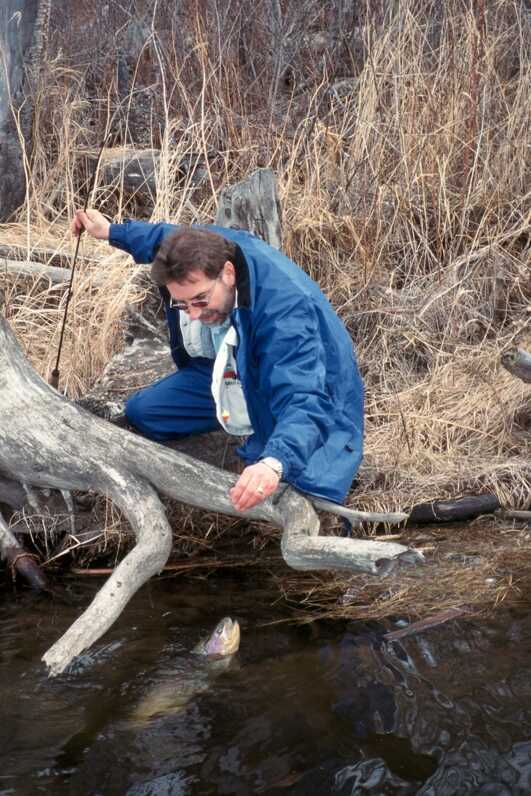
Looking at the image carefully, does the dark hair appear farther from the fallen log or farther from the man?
the fallen log

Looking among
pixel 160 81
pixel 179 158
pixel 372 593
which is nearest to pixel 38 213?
pixel 179 158

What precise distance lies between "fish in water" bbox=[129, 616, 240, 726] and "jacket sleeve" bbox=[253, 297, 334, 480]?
877 mm

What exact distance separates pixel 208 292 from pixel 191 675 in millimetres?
1492

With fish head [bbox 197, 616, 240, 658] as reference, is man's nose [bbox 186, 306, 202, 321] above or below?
above

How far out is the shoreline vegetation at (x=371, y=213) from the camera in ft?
18.0

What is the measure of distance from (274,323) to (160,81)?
4564mm

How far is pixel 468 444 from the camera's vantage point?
5.86 meters

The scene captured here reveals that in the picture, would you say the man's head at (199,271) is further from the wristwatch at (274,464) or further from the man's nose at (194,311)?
the wristwatch at (274,464)

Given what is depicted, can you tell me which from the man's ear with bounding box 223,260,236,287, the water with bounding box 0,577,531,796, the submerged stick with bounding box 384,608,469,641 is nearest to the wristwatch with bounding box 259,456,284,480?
the man's ear with bounding box 223,260,236,287

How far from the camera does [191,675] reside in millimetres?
4125

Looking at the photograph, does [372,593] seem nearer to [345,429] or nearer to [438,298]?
[345,429]

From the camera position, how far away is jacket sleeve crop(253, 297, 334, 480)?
3734 millimetres

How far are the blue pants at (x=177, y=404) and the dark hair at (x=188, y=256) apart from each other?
3.15ft

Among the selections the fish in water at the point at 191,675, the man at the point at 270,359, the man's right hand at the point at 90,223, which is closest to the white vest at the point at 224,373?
the man at the point at 270,359
